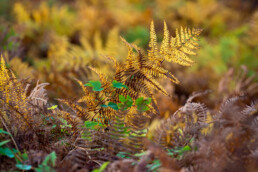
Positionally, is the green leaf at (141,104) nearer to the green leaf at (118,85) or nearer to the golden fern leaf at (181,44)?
the green leaf at (118,85)

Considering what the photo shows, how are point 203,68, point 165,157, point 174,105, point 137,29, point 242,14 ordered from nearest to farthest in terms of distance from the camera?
1. point 165,157
2. point 174,105
3. point 203,68
4. point 137,29
5. point 242,14

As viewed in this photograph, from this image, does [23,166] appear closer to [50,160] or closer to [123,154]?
[50,160]

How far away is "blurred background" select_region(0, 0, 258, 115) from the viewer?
2.36 meters

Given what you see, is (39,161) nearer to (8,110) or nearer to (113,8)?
(8,110)

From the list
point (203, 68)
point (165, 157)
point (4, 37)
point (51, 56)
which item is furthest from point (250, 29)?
point (165, 157)

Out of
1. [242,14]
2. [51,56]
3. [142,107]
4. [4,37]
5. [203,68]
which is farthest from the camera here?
[242,14]

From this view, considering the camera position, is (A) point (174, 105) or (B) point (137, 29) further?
(B) point (137, 29)

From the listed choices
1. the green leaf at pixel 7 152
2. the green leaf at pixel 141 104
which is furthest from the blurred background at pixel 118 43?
the green leaf at pixel 7 152

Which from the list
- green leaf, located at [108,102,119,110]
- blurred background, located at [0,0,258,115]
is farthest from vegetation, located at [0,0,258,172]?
blurred background, located at [0,0,258,115]

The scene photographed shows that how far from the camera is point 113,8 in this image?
5.92 m

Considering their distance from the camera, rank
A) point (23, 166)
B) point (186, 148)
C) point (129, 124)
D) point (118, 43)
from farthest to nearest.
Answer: point (118, 43)
point (129, 124)
point (186, 148)
point (23, 166)

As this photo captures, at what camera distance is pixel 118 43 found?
3807 millimetres

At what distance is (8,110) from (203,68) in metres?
3.29

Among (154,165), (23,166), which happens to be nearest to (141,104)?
(154,165)
